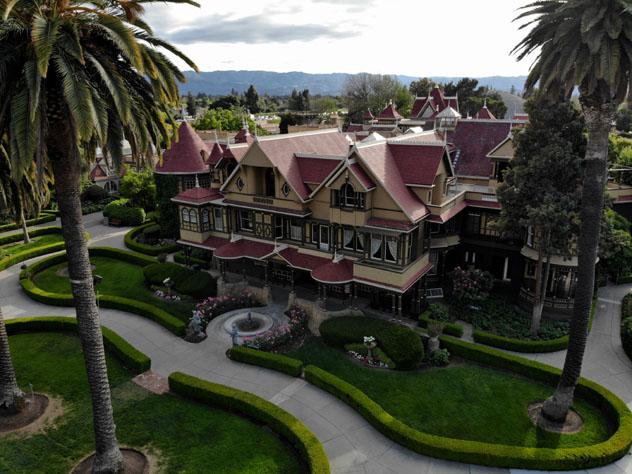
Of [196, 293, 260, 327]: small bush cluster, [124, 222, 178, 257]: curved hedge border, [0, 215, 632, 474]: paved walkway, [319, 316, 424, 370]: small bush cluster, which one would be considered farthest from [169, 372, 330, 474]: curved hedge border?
[124, 222, 178, 257]: curved hedge border

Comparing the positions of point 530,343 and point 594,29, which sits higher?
point 594,29

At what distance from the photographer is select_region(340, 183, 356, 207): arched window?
3353 centimetres

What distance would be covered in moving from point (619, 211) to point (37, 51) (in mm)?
48967

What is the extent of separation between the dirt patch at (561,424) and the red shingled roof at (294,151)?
21.0m

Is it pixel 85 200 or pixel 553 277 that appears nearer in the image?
pixel 553 277

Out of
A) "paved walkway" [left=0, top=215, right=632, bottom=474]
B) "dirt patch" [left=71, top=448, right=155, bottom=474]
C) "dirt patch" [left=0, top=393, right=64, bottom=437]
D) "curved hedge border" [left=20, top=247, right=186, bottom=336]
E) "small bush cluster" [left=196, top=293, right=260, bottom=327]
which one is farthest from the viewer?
"small bush cluster" [left=196, top=293, right=260, bottom=327]

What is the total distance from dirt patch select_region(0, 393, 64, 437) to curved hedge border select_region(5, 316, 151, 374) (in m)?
4.40

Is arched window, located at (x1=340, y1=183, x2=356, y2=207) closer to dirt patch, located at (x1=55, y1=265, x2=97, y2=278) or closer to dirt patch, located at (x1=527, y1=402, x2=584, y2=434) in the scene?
dirt patch, located at (x1=527, y1=402, x2=584, y2=434)

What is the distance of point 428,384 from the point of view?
27.6m

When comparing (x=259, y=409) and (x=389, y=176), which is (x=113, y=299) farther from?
(x=389, y=176)

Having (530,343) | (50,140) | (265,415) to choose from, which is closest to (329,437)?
(265,415)

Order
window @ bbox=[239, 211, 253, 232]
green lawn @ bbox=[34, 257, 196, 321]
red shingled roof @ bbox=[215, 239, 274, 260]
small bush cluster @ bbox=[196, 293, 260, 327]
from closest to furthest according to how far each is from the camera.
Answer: small bush cluster @ bbox=[196, 293, 260, 327]
green lawn @ bbox=[34, 257, 196, 321]
red shingled roof @ bbox=[215, 239, 274, 260]
window @ bbox=[239, 211, 253, 232]

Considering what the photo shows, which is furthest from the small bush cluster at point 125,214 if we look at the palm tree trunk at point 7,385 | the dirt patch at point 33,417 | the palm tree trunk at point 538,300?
the palm tree trunk at point 538,300

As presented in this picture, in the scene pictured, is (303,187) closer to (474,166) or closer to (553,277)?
(474,166)
